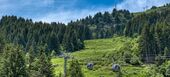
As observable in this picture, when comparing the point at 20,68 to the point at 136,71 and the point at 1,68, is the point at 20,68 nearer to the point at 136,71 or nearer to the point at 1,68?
the point at 1,68

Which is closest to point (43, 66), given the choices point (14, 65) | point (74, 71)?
point (74, 71)

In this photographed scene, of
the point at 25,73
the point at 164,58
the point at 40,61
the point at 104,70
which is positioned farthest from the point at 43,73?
the point at 164,58

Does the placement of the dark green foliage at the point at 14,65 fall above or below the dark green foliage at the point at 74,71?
above

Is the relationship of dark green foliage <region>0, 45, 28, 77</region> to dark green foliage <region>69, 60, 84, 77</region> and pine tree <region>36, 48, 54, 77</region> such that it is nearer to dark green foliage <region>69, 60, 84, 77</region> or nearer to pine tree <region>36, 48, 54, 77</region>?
pine tree <region>36, 48, 54, 77</region>

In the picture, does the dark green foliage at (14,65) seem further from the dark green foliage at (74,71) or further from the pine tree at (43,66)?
the dark green foliage at (74,71)

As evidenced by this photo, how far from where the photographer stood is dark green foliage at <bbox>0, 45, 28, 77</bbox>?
95.0 meters

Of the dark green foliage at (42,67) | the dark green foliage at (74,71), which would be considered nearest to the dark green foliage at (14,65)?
the dark green foliage at (42,67)

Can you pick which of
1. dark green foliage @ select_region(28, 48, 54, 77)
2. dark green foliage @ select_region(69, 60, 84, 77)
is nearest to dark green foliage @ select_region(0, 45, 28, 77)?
dark green foliage @ select_region(28, 48, 54, 77)

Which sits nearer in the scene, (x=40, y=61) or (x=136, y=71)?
(x=40, y=61)

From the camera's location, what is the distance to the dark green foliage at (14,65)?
3740 inches

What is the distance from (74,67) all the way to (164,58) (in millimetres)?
92201

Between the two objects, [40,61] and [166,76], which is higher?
[40,61]

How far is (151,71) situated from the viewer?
18388 centimetres

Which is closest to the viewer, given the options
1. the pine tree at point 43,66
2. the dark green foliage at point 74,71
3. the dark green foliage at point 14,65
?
the dark green foliage at point 14,65
